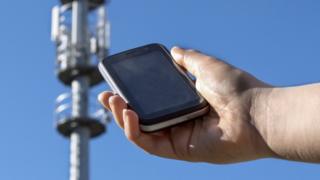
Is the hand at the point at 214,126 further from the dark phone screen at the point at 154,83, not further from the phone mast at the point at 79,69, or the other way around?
the phone mast at the point at 79,69

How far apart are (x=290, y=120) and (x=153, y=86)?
25.7 inches

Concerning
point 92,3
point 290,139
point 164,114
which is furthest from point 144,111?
point 92,3

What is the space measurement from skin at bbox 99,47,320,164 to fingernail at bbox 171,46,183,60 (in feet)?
0.23

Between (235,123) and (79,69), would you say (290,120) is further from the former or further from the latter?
(79,69)

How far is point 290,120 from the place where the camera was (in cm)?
299

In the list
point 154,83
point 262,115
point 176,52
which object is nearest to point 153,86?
point 154,83

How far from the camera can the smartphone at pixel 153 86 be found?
3301 millimetres

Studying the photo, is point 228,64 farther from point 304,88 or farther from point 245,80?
point 304,88

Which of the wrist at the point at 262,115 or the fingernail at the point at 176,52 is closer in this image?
the wrist at the point at 262,115

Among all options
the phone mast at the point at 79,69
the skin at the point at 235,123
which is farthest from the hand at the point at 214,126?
the phone mast at the point at 79,69

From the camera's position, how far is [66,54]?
30.6 m

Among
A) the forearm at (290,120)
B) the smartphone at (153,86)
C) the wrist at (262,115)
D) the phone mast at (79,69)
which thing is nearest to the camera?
the forearm at (290,120)

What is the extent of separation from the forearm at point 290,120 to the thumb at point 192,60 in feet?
0.98

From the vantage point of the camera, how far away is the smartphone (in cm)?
330
